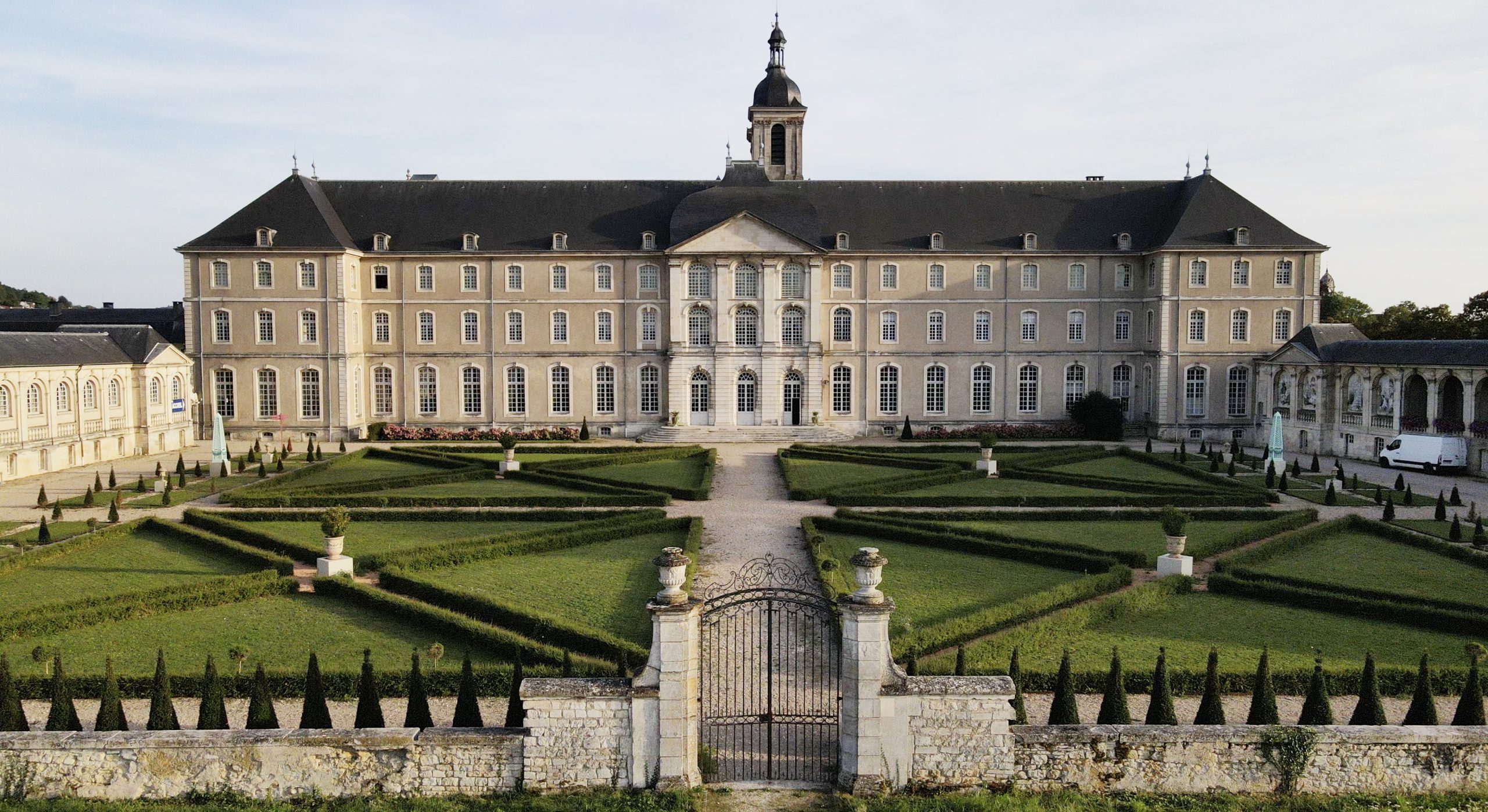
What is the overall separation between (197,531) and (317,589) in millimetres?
5820

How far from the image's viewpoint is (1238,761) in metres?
9.80

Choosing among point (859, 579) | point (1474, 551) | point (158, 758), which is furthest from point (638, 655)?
point (1474, 551)

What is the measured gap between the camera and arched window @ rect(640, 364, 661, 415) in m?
41.0

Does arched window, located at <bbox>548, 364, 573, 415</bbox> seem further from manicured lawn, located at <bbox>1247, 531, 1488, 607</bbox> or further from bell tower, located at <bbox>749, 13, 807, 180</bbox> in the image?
manicured lawn, located at <bbox>1247, 531, 1488, 607</bbox>

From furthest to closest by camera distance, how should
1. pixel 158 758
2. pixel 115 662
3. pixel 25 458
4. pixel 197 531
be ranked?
pixel 25 458, pixel 197 531, pixel 115 662, pixel 158 758

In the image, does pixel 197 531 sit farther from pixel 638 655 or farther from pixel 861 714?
pixel 861 714

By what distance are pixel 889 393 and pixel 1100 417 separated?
322 inches

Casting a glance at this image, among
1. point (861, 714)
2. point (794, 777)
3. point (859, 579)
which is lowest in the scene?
point (794, 777)

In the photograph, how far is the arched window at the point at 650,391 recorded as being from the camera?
40969 millimetres

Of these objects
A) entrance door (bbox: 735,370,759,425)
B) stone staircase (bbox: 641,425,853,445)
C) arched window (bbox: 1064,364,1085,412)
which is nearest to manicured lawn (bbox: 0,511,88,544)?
stone staircase (bbox: 641,425,853,445)

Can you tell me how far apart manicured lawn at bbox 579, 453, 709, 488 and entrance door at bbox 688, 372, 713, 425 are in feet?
23.5

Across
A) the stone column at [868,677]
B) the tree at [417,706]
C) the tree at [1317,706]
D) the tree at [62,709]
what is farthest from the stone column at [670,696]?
the tree at [1317,706]

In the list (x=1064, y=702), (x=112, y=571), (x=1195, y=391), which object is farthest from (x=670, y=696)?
(x=1195, y=391)

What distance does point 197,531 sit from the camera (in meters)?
20.4
